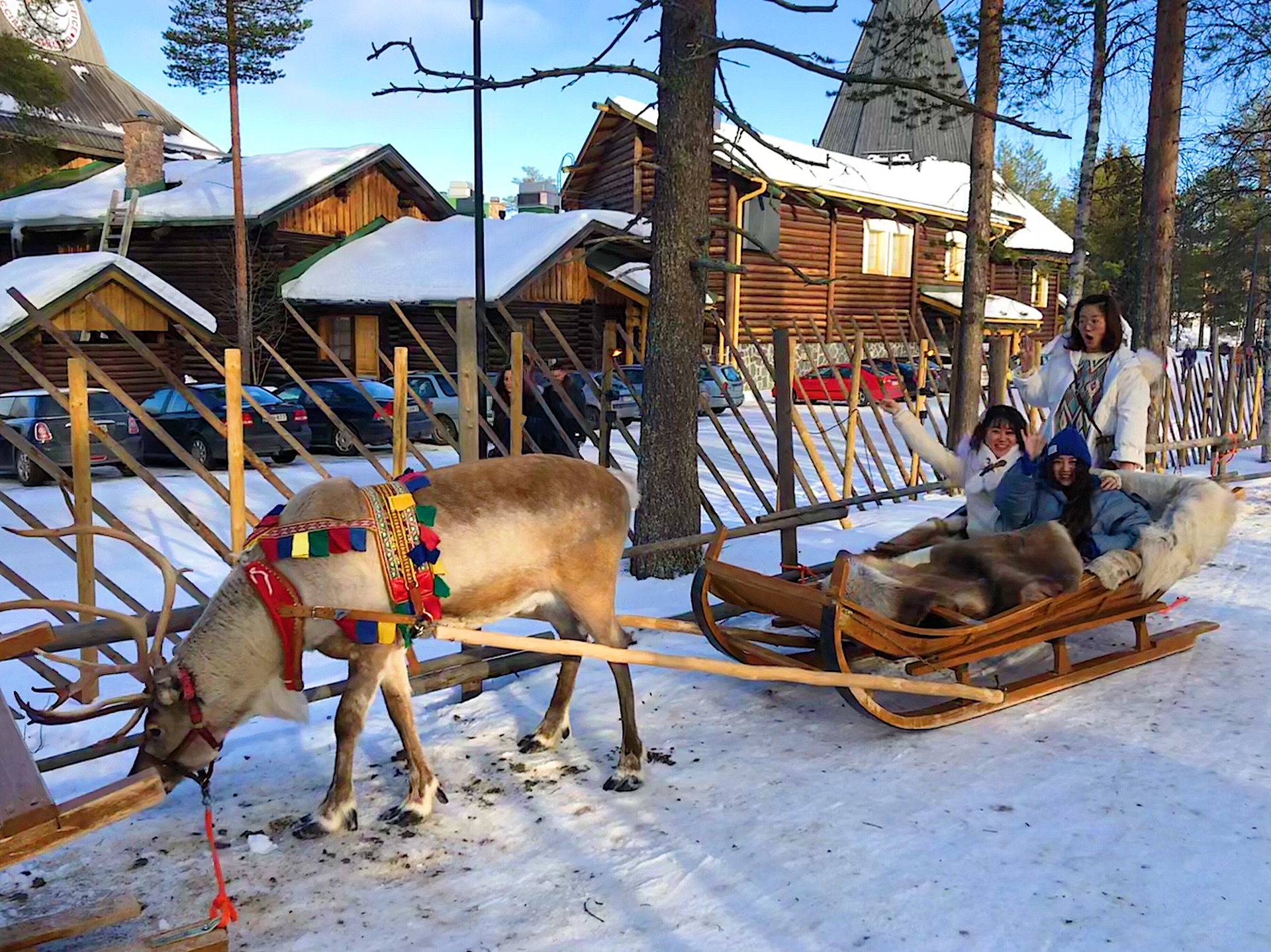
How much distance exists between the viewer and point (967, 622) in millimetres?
4352

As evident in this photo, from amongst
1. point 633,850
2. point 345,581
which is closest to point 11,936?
point 345,581

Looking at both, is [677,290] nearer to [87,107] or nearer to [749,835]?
[749,835]

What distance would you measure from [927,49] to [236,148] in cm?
2478

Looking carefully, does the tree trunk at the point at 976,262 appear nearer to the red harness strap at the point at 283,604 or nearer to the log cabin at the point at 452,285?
the red harness strap at the point at 283,604

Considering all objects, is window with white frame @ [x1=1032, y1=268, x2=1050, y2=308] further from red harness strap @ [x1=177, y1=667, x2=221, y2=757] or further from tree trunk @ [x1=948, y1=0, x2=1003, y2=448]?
red harness strap @ [x1=177, y1=667, x2=221, y2=757]

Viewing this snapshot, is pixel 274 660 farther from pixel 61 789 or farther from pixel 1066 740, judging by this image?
pixel 1066 740

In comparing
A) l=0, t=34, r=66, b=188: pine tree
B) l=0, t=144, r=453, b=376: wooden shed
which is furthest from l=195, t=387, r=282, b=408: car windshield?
l=0, t=34, r=66, b=188: pine tree

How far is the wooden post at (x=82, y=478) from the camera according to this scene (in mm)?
4637

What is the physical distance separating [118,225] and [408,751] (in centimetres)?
2203

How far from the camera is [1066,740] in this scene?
14.4ft

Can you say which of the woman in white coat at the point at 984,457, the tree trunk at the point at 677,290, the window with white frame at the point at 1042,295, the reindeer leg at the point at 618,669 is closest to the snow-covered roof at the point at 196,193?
the tree trunk at the point at 677,290

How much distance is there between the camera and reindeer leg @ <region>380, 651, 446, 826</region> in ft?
12.4

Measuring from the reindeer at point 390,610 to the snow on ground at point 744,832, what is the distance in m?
0.24

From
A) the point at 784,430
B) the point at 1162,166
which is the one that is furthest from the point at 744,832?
the point at 1162,166
